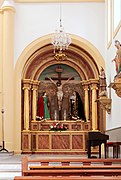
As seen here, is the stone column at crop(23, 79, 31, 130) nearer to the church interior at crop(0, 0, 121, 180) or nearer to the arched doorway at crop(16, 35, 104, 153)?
the church interior at crop(0, 0, 121, 180)

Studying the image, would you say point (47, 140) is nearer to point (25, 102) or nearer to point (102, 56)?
point (25, 102)

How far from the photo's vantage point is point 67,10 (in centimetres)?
1574

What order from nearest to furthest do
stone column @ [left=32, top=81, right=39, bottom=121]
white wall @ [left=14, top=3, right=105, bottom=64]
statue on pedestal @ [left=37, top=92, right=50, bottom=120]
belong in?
1. white wall @ [left=14, top=3, right=105, bottom=64]
2. stone column @ [left=32, top=81, right=39, bottom=121]
3. statue on pedestal @ [left=37, top=92, right=50, bottom=120]

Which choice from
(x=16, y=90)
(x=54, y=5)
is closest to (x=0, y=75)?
(x=16, y=90)

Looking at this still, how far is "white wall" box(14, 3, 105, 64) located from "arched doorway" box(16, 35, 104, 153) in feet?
0.75

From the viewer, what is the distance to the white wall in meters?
15.7

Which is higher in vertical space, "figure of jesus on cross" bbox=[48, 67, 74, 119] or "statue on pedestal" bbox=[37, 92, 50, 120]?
"figure of jesus on cross" bbox=[48, 67, 74, 119]

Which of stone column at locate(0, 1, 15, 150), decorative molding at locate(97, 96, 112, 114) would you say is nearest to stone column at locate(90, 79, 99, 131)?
decorative molding at locate(97, 96, 112, 114)

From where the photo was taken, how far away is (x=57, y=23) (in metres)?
15.7

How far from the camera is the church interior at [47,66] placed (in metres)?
15.3

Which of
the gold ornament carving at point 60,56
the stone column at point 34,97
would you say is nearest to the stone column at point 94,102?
the gold ornament carving at point 60,56

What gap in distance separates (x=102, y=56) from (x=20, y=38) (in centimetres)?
314

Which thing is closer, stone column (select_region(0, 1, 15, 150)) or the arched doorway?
stone column (select_region(0, 1, 15, 150))

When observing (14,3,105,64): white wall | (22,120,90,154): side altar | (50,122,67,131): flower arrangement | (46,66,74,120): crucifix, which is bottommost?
(22,120,90,154): side altar
